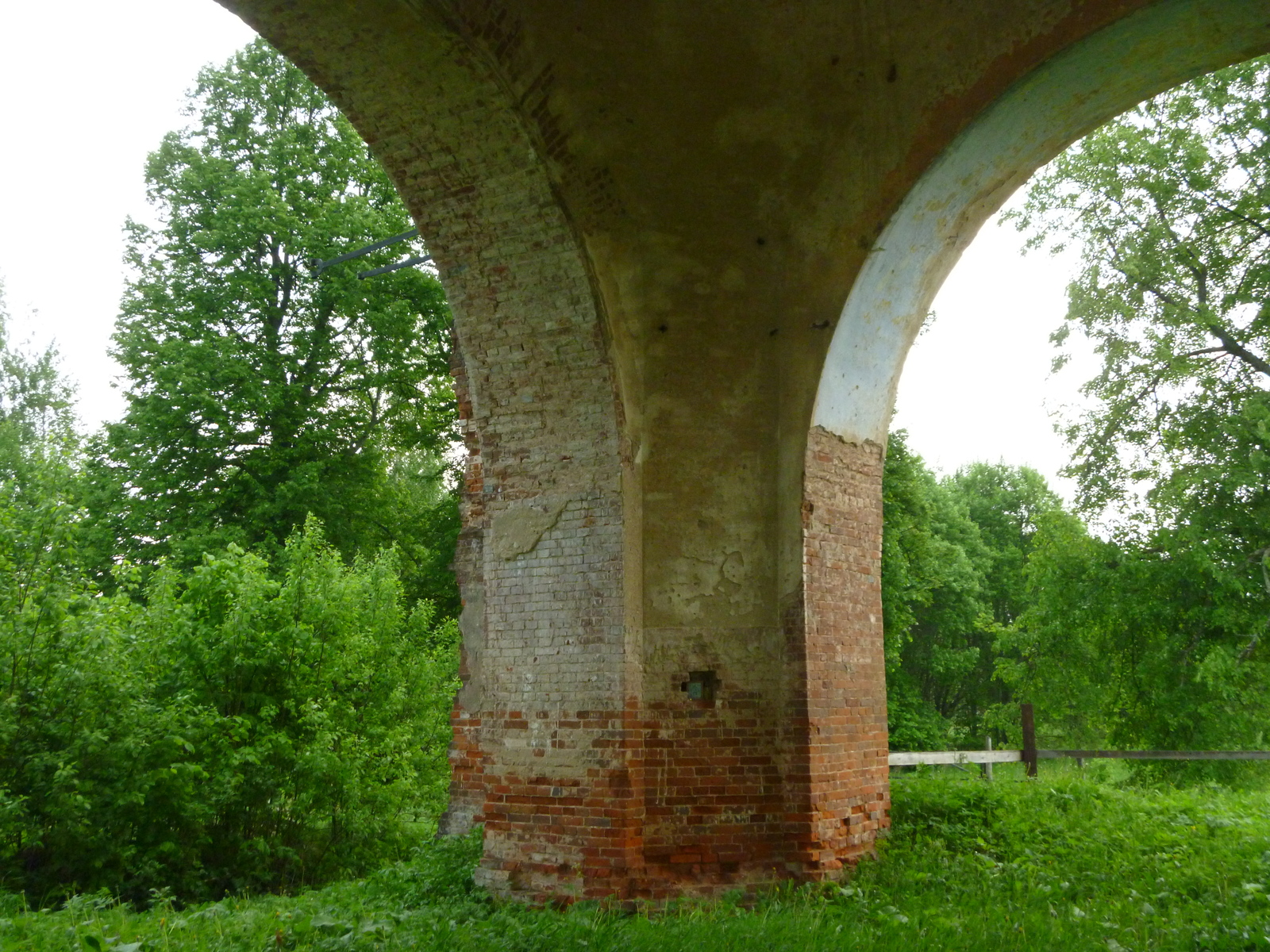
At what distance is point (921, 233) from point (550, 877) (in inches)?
188

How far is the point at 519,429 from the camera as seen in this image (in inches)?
279

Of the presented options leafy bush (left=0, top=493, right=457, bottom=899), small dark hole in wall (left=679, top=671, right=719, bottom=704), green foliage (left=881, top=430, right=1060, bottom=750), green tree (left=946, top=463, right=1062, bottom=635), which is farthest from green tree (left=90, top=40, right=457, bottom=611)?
green tree (left=946, top=463, right=1062, bottom=635)

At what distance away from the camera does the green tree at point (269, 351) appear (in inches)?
597

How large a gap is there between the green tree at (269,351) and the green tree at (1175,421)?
32.4ft

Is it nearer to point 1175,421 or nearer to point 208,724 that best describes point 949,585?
point 1175,421

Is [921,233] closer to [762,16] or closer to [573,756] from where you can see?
[762,16]

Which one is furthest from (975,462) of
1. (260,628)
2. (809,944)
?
(809,944)

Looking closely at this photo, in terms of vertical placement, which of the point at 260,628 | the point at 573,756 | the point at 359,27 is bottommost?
the point at 573,756

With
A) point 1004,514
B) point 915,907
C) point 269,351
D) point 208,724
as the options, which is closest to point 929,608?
point 1004,514

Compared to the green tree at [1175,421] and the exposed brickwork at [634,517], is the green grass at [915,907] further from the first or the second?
the green tree at [1175,421]

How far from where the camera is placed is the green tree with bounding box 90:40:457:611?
49.7 feet

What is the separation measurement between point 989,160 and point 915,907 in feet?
15.1

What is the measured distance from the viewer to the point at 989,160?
22.3 feet

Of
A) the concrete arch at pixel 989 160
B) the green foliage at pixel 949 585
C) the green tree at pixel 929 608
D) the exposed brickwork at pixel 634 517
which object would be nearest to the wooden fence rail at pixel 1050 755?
the green foliage at pixel 949 585
